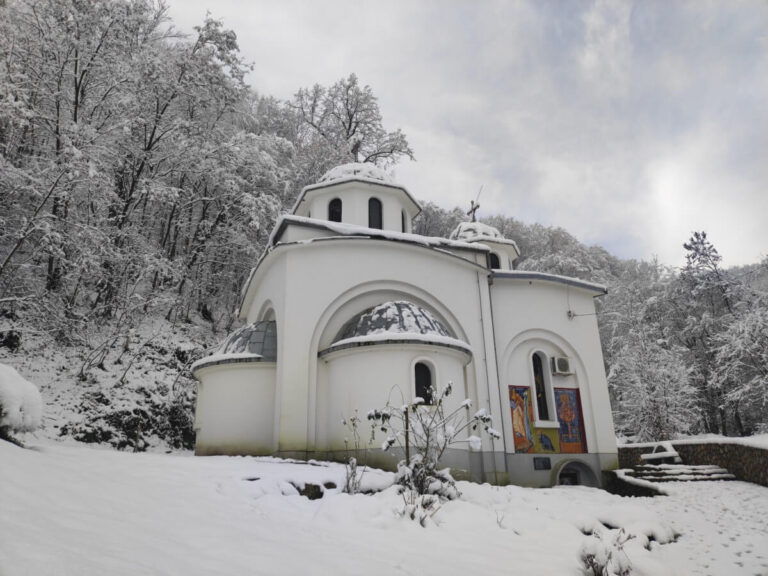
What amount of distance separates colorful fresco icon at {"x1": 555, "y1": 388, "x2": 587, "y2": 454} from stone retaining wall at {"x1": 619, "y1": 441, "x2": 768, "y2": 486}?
2666mm

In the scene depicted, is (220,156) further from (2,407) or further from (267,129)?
(2,407)

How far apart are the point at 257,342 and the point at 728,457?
11.6 meters

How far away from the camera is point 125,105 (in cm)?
1642

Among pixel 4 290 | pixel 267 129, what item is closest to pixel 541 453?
pixel 4 290

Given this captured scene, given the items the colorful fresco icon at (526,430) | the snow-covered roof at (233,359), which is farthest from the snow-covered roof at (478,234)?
the snow-covered roof at (233,359)

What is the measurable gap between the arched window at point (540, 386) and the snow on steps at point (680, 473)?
2.60 meters

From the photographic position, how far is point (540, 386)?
47.7 feet

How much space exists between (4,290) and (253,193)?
9.85 meters

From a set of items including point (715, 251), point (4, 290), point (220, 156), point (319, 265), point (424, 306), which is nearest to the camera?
point (319, 265)

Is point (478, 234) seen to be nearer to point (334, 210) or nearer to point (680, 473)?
point (334, 210)

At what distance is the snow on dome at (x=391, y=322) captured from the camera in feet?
36.2

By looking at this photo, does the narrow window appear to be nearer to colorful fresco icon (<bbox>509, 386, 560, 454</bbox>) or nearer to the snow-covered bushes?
colorful fresco icon (<bbox>509, 386, 560, 454</bbox>)

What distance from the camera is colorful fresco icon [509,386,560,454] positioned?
44.0 ft

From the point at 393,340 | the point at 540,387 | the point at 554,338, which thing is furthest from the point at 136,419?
the point at 554,338
